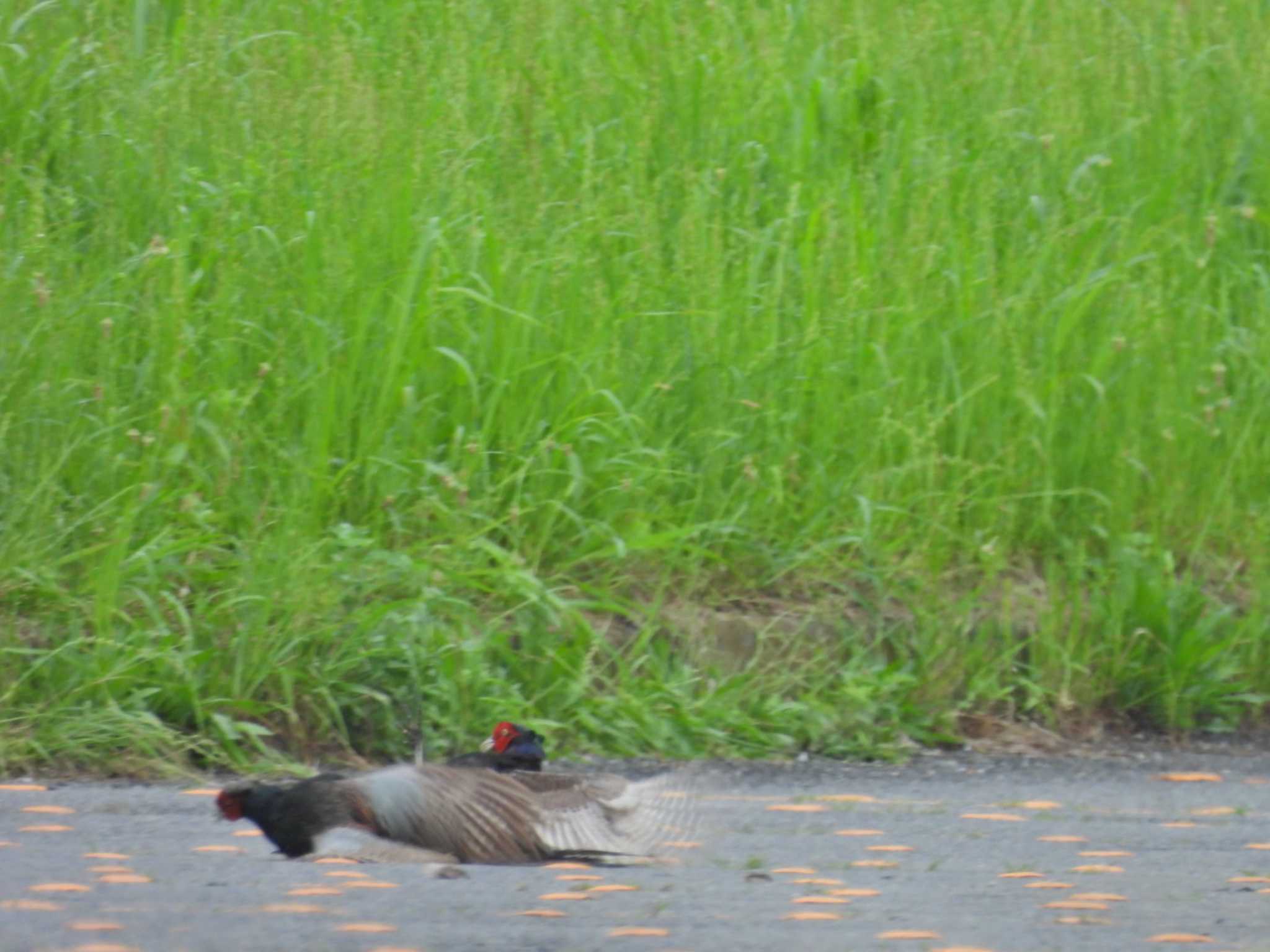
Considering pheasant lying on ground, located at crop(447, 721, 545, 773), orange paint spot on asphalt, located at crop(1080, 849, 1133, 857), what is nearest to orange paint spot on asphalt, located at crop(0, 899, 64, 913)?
pheasant lying on ground, located at crop(447, 721, 545, 773)

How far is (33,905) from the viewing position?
3.49 metres

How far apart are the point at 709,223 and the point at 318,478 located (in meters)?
2.04

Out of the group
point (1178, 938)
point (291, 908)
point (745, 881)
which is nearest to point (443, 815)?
point (291, 908)

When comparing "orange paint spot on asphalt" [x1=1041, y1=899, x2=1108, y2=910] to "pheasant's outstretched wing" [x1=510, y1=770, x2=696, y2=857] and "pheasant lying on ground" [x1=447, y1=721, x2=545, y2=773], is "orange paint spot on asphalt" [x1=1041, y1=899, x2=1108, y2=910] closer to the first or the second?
"pheasant's outstretched wing" [x1=510, y1=770, x2=696, y2=857]

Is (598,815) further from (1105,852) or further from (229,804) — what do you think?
(1105,852)

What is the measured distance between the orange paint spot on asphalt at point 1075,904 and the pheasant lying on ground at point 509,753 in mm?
1131

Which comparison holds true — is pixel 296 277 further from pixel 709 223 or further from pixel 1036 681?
pixel 1036 681

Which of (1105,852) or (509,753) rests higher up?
(509,753)

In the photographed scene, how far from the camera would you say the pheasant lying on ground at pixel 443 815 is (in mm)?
3820

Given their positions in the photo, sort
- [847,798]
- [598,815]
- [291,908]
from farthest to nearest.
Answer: [847,798], [598,815], [291,908]

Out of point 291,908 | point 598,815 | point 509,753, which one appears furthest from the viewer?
point 509,753

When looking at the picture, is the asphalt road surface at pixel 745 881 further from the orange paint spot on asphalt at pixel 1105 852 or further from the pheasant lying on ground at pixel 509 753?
the pheasant lying on ground at pixel 509 753

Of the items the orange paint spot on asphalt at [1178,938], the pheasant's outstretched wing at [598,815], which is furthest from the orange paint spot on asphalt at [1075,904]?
the pheasant's outstretched wing at [598,815]

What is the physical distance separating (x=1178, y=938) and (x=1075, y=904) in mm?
294
